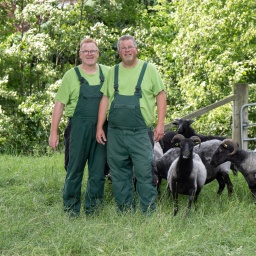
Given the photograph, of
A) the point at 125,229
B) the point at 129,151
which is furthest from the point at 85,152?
the point at 125,229

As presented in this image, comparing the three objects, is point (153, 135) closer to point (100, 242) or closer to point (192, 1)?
point (100, 242)

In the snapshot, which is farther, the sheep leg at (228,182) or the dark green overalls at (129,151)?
the sheep leg at (228,182)

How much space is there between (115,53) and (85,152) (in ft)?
51.3

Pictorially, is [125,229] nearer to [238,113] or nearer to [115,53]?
[238,113]

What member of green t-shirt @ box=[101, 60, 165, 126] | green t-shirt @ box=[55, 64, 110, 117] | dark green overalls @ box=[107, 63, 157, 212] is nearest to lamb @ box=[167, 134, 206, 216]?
dark green overalls @ box=[107, 63, 157, 212]

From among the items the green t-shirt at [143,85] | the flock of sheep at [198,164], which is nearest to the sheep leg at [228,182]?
the flock of sheep at [198,164]

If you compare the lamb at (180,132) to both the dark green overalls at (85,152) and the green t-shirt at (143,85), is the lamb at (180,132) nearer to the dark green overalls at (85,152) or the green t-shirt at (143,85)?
the dark green overalls at (85,152)

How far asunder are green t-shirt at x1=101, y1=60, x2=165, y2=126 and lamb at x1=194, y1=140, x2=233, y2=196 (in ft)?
8.64

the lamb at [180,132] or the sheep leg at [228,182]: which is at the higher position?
the lamb at [180,132]

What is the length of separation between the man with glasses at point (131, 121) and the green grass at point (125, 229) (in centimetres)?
34

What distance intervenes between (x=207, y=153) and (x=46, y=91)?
12.0 metres

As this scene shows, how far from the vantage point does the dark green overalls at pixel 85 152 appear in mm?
8086

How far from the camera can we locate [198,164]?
30.7 ft

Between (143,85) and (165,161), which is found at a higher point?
(143,85)
